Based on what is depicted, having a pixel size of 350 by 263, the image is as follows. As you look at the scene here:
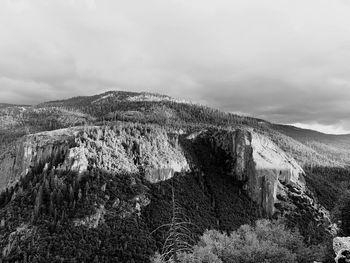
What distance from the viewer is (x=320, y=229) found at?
166000mm

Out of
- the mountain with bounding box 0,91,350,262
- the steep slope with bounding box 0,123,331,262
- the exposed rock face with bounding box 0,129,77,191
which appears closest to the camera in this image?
the mountain with bounding box 0,91,350,262

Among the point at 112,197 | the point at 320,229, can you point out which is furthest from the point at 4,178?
the point at 320,229

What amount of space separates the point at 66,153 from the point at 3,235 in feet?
164

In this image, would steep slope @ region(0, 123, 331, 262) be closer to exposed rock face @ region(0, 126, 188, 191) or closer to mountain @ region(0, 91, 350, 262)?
mountain @ region(0, 91, 350, 262)

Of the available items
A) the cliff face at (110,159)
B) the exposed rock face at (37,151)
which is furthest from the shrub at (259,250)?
the exposed rock face at (37,151)

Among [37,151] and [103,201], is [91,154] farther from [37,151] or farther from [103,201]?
[37,151]

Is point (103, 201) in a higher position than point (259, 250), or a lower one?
lower

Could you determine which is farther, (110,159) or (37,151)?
(37,151)

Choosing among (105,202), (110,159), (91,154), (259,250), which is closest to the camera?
(259,250)

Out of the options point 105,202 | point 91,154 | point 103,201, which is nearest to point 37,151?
point 91,154

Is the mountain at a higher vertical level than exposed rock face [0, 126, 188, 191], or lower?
lower

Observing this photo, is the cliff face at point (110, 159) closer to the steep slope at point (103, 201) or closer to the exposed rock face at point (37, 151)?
the exposed rock face at point (37, 151)

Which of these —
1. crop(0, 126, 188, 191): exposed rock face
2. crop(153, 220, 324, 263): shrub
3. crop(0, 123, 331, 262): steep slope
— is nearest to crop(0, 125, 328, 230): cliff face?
crop(0, 126, 188, 191): exposed rock face

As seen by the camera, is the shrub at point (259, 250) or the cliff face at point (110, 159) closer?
the shrub at point (259, 250)
